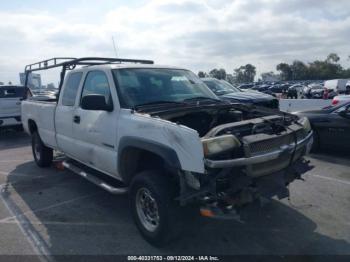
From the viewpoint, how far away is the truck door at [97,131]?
455cm

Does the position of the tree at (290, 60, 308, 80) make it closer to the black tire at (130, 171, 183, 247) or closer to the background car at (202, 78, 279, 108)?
the background car at (202, 78, 279, 108)

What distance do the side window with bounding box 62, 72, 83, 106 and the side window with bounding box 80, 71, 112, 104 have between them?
13.4 inches

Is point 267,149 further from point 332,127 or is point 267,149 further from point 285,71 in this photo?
point 285,71

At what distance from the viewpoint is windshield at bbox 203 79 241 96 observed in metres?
11.7

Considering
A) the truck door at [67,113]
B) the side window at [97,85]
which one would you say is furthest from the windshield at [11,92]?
the side window at [97,85]

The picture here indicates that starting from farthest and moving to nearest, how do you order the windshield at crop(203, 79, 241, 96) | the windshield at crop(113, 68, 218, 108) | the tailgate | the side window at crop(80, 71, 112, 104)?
the tailgate → the windshield at crop(203, 79, 241, 96) → the side window at crop(80, 71, 112, 104) → the windshield at crop(113, 68, 218, 108)

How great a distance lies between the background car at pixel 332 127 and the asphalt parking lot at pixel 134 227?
1519 mm

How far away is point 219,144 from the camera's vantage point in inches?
132

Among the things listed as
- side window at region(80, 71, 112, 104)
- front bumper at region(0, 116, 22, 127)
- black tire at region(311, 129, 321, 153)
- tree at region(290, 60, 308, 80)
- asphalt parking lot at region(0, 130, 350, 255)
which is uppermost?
tree at region(290, 60, 308, 80)

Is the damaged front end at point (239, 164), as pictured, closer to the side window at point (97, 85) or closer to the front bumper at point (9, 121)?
the side window at point (97, 85)

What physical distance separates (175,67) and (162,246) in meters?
2.82

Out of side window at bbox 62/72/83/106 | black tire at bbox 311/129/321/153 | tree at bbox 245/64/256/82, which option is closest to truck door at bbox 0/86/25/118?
side window at bbox 62/72/83/106

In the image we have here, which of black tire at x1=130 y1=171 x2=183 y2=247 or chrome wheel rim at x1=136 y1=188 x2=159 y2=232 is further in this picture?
chrome wheel rim at x1=136 y1=188 x2=159 y2=232

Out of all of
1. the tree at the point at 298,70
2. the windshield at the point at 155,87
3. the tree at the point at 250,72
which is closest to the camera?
the windshield at the point at 155,87
